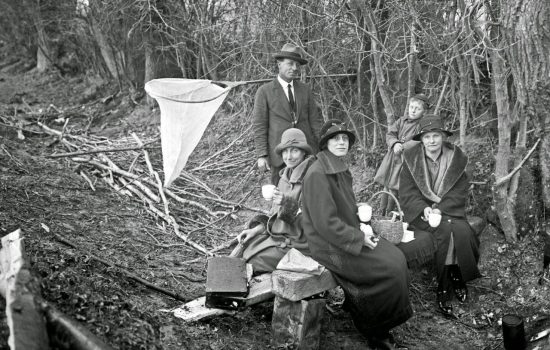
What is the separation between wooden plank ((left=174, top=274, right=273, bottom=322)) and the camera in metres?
4.22

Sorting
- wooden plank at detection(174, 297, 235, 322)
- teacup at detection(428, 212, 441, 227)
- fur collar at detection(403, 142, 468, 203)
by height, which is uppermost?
fur collar at detection(403, 142, 468, 203)

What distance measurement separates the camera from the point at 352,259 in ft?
14.2

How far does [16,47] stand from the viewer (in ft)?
53.5

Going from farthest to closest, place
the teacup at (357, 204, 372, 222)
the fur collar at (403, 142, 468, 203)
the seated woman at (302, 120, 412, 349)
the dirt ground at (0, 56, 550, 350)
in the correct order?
the fur collar at (403, 142, 468, 203) → the teacup at (357, 204, 372, 222) → the seated woman at (302, 120, 412, 349) → the dirt ground at (0, 56, 550, 350)

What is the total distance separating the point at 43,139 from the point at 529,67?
804 centimetres

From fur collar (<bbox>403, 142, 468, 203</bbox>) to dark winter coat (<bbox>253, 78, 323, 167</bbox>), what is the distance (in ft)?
4.27

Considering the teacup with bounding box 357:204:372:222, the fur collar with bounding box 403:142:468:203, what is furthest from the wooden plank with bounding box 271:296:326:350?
the fur collar with bounding box 403:142:468:203

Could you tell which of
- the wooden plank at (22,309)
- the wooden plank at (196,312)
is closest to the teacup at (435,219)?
the wooden plank at (196,312)

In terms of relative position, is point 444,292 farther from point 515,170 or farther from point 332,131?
point 332,131

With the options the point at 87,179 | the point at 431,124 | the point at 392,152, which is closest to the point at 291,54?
the point at 392,152

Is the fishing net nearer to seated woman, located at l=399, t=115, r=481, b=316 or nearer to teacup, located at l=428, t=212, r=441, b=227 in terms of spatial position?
seated woman, located at l=399, t=115, r=481, b=316

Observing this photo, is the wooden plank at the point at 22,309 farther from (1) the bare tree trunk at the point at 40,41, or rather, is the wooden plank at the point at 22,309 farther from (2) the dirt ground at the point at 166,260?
(1) the bare tree trunk at the point at 40,41

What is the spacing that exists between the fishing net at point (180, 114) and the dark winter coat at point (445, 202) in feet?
6.82

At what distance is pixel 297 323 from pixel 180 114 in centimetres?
251
